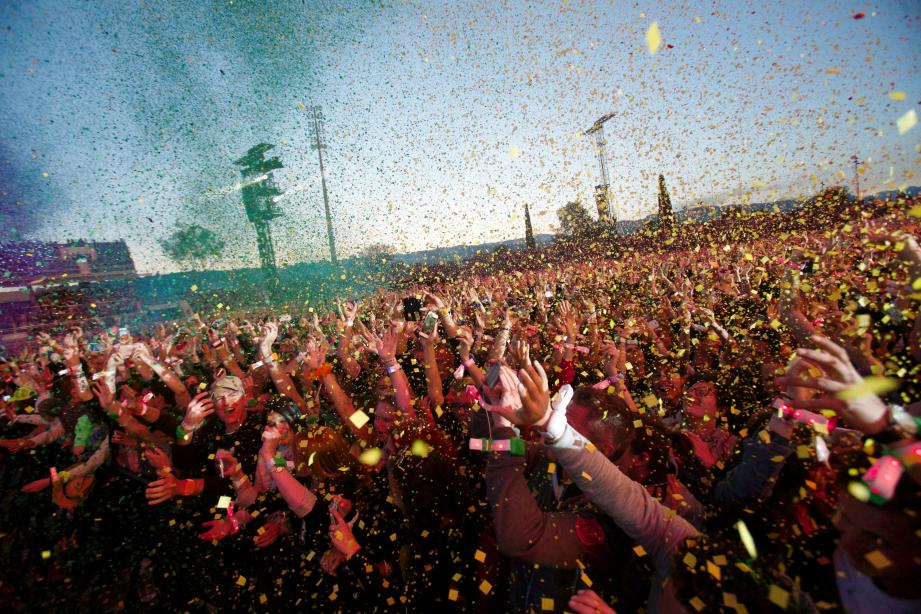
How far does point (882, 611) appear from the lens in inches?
53.7

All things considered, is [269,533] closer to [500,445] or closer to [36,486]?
[500,445]

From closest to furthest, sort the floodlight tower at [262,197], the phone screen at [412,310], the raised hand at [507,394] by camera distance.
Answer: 1. the raised hand at [507,394]
2. the phone screen at [412,310]
3. the floodlight tower at [262,197]

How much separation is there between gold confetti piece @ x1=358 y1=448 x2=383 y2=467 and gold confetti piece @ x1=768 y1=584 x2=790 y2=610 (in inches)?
111

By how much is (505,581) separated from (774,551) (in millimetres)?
1653

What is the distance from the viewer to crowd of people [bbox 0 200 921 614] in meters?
1.47

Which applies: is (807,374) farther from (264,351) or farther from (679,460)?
(264,351)

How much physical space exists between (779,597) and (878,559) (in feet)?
2.00

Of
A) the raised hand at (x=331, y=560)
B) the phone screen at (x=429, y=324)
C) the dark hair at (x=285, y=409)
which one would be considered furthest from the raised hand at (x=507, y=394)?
the dark hair at (x=285, y=409)

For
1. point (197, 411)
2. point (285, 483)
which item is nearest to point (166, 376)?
point (197, 411)

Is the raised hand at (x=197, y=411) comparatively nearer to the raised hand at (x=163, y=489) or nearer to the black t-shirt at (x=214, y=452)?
the black t-shirt at (x=214, y=452)

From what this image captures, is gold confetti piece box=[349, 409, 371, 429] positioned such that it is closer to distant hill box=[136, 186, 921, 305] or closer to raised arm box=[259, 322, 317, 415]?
raised arm box=[259, 322, 317, 415]

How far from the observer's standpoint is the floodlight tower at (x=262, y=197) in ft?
102

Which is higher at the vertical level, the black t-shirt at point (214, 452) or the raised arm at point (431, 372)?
the raised arm at point (431, 372)

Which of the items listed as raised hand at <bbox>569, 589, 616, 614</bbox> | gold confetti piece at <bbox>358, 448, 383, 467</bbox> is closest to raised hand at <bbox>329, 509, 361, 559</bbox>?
gold confetti piece at <bbox>358, 448, 383, 467</bbox>
